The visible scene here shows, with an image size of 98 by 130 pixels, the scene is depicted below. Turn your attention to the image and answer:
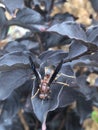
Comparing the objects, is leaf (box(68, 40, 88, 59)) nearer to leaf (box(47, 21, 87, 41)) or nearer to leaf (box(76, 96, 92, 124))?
leaf (box(47, 21, 87, 41))

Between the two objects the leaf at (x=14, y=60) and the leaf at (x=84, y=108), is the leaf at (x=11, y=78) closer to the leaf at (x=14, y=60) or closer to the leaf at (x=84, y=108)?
the leaf at (x=14, y=60)

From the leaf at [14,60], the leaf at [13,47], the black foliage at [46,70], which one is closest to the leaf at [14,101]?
the black foliage at [46,70]

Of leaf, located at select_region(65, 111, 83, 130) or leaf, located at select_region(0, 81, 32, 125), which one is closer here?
leaf, located at select_region(0, 81, 32, 125)

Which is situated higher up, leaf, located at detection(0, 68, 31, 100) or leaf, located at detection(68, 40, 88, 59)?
leaf, located at detection(68, 40, 88, 59)

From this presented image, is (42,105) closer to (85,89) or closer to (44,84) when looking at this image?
(44,84)

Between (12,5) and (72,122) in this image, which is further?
(72,122)

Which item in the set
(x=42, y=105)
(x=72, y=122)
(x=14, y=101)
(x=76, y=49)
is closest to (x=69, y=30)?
(x=76, y=49)

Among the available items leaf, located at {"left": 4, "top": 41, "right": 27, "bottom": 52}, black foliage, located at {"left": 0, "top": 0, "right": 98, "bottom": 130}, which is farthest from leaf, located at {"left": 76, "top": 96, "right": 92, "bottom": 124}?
leaf, located at {"left": 4, "top": 41, "right": 27, "bottom": 52}

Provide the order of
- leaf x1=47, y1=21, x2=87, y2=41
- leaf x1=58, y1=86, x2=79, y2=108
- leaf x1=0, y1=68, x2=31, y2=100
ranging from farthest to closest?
leaf x1=58, y1=86, x2=79, y2=108
leaf x1=0, y1=68, x2=31, y2=100
leaf x1=47, y1=21, x2=87, y2=41

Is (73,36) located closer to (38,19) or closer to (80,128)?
(38,19)
